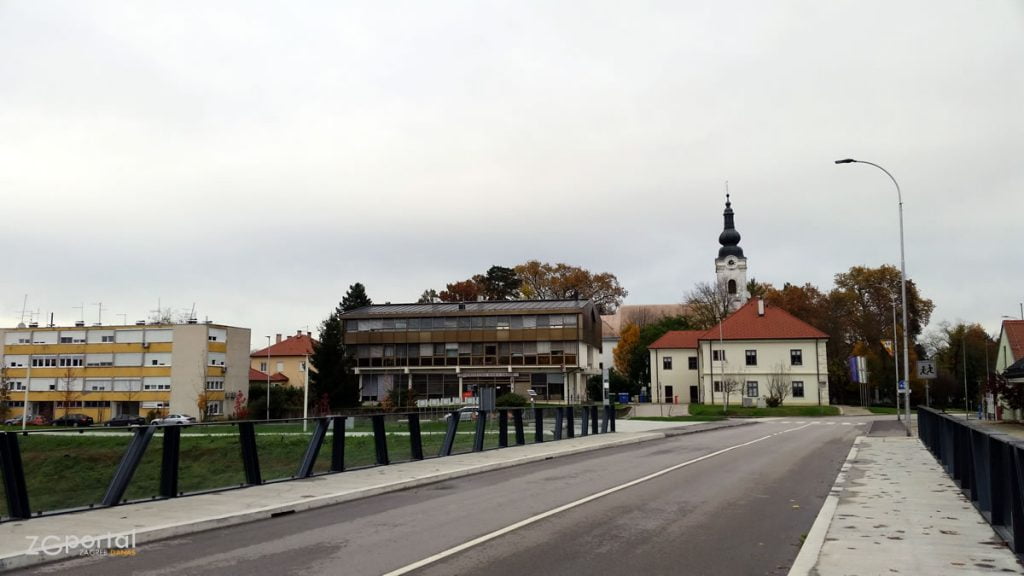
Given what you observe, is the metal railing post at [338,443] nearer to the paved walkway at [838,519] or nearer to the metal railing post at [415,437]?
the paved walkway at [838,519]

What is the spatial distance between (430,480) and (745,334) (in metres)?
61.7

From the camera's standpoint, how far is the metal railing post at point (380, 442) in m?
16.3

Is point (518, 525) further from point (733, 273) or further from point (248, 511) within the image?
point (733, 273)

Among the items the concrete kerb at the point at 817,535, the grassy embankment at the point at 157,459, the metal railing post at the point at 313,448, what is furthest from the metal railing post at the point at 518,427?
the concrete kerb at the point at 817,535

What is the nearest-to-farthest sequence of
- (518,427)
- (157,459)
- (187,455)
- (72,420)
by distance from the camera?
(157,459) → (187,455) → (518,427) → (72,420)

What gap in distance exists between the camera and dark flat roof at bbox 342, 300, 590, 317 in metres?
75.5

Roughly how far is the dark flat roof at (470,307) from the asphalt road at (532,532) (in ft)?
197

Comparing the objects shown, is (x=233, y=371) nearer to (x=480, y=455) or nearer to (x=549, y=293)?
(x=549, y=293)

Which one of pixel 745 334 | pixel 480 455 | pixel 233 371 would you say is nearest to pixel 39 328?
pixel 233 371

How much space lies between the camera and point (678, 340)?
266 feet

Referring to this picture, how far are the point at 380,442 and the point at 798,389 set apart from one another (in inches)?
2359

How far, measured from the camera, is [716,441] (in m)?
26.5

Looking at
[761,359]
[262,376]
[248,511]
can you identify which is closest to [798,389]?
[761,359]

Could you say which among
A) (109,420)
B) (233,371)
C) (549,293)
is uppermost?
(549,293)
